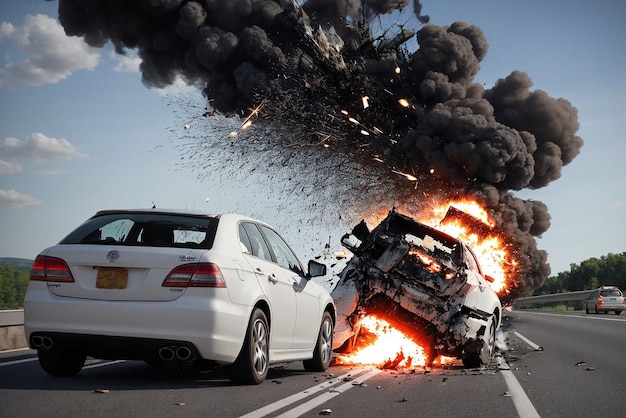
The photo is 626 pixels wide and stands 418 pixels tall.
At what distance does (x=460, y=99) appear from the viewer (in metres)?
25.5

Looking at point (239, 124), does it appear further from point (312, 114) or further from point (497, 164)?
point (497, 164)

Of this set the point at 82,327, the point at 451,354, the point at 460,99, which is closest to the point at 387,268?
the point at 451,354

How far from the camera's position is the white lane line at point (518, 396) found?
21.9ft

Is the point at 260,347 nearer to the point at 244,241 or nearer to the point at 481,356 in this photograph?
the point at 244,241

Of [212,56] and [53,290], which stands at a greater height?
[212,56]

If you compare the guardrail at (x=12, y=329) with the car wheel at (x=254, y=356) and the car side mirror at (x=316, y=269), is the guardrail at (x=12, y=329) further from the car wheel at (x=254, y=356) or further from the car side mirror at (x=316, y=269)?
the car wheel at (x=254, y=356)

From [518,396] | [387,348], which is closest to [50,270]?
[518,396]

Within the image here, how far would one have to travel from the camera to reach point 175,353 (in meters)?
6.93

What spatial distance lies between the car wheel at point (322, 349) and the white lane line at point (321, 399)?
0.64 meters

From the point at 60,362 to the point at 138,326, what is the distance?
4.43ft

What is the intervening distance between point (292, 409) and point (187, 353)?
1.14m

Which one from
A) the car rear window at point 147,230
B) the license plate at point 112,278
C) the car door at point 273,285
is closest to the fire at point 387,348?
the car door at point 273,285

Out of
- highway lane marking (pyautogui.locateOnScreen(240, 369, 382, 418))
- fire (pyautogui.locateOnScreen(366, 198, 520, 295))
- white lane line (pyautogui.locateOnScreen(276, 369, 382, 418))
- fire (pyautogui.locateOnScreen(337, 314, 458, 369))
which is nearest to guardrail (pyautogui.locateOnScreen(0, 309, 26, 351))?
fire (pyautogui.locateOnScreen(337, 314, 458, 369))

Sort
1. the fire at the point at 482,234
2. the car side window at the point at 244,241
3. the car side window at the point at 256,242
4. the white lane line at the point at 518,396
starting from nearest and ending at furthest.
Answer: the white lane line at the point at 518,396
the car side window at the point at 244,241
the car side window at the point at 256,242
the fire at the point at 482,234
